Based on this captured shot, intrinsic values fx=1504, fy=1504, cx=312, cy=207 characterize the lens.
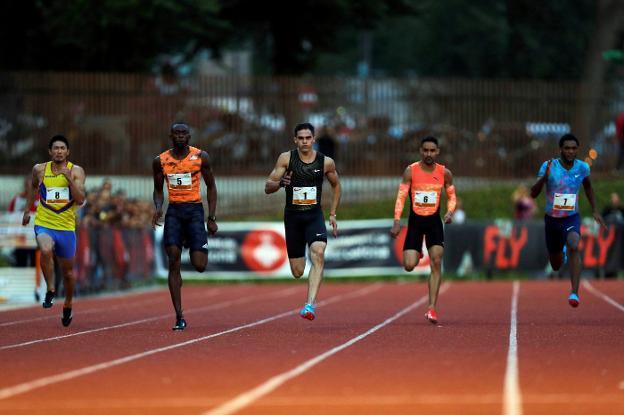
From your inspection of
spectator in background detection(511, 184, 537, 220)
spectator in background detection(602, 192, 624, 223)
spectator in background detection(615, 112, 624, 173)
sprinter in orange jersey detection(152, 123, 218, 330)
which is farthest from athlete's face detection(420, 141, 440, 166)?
spectator in background detection(615, 112, 624, 173)

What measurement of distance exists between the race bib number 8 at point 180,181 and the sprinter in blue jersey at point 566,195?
428cm

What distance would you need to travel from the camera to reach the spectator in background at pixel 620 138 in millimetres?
35641

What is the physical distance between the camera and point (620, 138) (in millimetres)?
36719

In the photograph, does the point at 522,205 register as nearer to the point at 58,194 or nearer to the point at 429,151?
the point at 429,151

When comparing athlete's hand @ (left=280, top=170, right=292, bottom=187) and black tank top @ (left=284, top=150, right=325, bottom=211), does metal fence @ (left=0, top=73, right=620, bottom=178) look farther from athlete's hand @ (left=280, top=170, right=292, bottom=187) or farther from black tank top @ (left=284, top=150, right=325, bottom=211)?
athlete's hand @ (left=280, top=170, right=292, bottom=187)

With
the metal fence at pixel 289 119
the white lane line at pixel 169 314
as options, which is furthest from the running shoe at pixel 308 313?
the metal fence at pixel 289 119

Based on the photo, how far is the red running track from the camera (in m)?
9.64

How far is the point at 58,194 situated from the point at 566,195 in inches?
232

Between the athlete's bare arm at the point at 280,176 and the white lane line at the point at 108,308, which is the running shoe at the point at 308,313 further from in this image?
the white lane line at the point at 108,308

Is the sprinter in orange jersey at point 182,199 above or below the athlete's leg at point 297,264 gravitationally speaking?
above

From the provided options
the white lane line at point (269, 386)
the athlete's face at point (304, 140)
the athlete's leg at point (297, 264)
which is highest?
the athlete's face at point (304, 140)

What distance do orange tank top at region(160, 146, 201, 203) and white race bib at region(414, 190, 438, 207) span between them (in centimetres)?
268

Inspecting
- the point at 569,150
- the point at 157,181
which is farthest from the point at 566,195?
the point at 157,181

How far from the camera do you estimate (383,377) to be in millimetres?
11164
